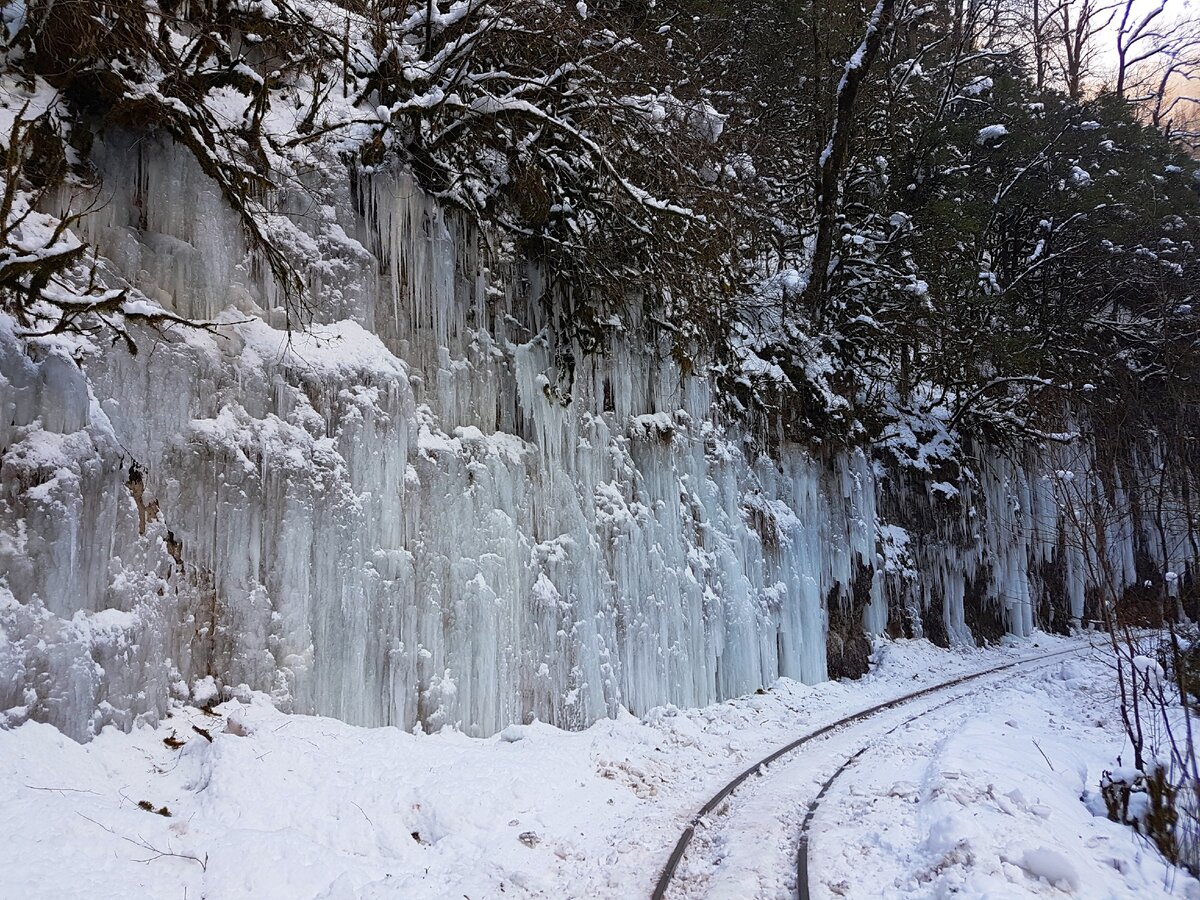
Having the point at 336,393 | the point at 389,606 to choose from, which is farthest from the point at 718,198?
the point at 389,606

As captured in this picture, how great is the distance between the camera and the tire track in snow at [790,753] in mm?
4676

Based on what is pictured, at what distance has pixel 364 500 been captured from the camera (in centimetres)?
614

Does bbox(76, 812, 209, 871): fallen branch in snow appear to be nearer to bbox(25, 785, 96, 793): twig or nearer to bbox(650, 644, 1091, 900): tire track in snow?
bbox(25, 785, 96, 793): twig

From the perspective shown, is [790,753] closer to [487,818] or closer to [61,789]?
[487,818]

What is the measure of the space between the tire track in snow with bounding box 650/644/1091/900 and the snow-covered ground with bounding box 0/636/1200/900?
12cm

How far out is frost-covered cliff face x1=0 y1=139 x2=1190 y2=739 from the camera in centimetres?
440

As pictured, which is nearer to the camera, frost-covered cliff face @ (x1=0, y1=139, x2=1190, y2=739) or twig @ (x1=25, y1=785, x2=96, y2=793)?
twig @ (x1=25, y1=785, x2=96, y2=793)

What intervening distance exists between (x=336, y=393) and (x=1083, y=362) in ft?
67.0

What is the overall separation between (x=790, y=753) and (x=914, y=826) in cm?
272

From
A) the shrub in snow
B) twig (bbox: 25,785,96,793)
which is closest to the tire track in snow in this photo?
the shrub in snow

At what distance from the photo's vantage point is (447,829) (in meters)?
5.06

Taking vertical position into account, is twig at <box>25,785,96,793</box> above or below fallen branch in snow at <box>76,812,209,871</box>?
above

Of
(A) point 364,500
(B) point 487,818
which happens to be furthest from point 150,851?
(A) point 364,500

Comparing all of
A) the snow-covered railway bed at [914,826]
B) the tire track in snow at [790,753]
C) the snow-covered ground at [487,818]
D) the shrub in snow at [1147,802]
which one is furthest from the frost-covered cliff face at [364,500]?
the shrub in snow at [1147,802]
